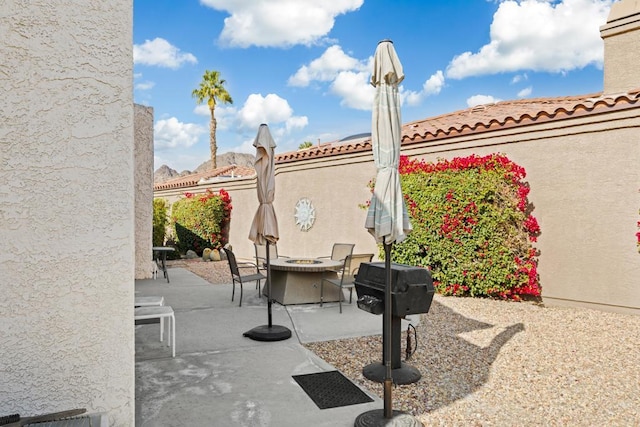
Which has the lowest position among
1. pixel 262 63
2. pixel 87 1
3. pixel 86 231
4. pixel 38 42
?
pixel 86 231

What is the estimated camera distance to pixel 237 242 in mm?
16922

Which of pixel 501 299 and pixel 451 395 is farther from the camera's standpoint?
pixel 501 299

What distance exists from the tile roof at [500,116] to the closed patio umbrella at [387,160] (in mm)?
5934

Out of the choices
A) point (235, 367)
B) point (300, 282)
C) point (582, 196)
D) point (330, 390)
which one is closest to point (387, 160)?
point (330, 390)

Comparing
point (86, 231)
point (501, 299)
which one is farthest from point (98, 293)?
point (501, 299)

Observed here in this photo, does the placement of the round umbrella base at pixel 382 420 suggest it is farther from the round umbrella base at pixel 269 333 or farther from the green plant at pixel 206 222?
the green plant at pixel 206 222

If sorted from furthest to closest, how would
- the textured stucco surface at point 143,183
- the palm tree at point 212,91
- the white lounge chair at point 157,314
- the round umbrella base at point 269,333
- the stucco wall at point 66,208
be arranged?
the palm tree at point 212,91 < the textured stucco surface at point 143,183 < the round umbrella base at point 269,333 < the white lounge chair at point 157,314 < the stucco wall at point 66,208

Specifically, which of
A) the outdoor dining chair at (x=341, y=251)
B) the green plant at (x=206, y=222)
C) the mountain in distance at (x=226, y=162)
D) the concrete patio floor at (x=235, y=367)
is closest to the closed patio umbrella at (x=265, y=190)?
the concrete patio floor at (x=235, y=367)

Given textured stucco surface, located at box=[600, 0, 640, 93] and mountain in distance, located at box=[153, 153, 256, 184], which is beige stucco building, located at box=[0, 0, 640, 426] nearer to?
textured stucco surface, located at box=[600, 0, 640, 93]

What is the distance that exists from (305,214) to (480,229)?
6.45m

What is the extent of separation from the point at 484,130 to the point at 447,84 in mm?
12229

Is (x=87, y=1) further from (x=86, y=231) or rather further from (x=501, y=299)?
(x=501, y=299)

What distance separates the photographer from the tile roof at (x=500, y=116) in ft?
25.2

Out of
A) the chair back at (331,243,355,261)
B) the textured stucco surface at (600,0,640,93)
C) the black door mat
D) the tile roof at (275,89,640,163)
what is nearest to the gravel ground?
the black door mat
